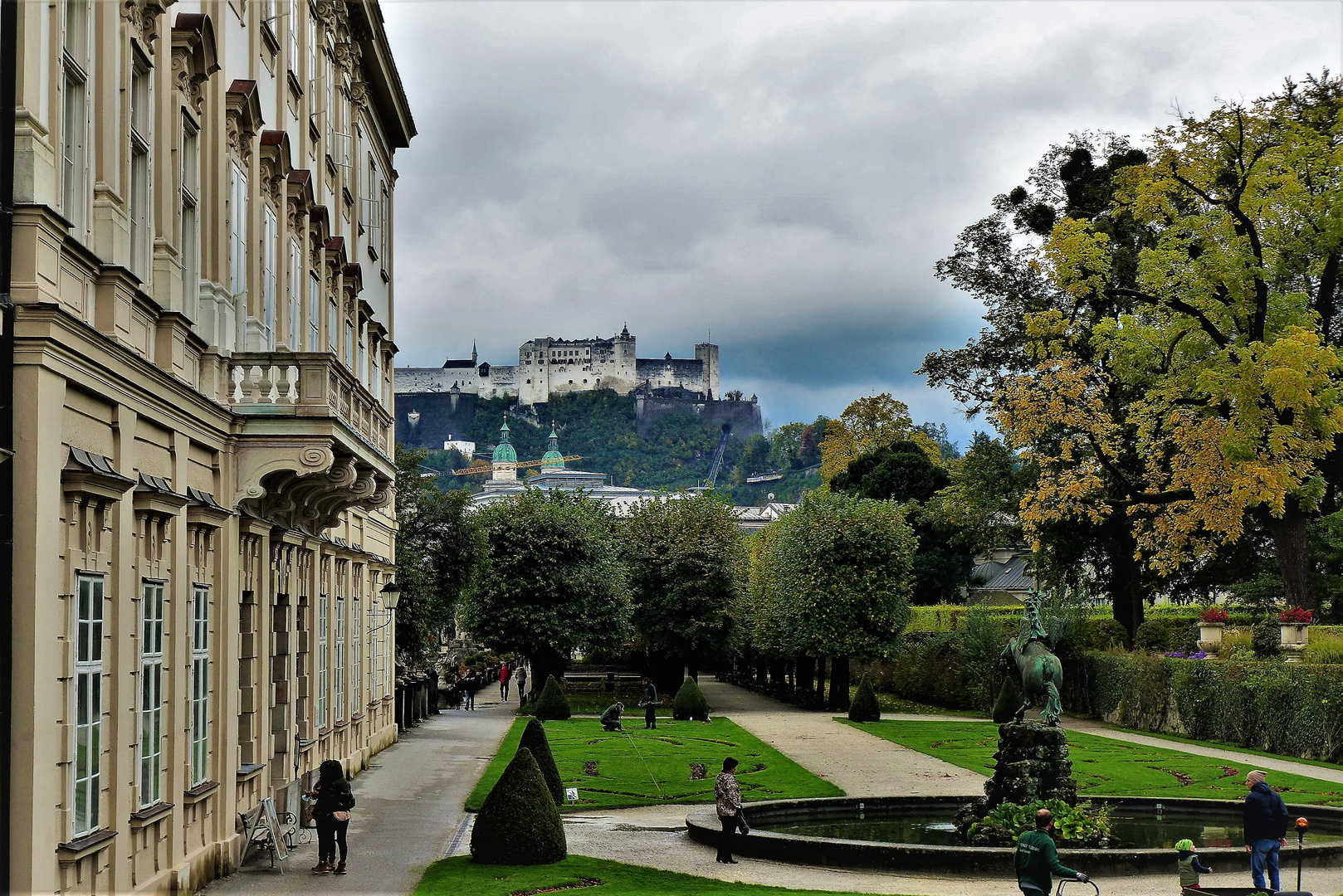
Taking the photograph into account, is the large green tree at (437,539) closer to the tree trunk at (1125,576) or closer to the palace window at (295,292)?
the tree trunk at (1125,576)

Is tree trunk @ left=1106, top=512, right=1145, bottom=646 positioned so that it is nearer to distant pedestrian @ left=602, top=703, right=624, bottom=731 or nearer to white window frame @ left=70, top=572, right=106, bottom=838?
distant pedestrian @ left=602, top=703, right=624, bottom=731

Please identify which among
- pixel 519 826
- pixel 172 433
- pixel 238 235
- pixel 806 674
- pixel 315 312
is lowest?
pixel 519 826

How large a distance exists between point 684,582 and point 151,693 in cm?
4302

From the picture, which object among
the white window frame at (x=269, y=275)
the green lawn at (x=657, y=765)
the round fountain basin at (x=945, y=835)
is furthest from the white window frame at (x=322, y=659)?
the round fountain basin at (x=945, y=835)

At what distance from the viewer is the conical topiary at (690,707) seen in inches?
1815

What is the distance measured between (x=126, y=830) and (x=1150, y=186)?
110 feet

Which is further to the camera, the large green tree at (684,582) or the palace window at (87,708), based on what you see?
the large green tree at (684,582)

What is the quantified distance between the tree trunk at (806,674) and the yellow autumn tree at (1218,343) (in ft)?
55.0

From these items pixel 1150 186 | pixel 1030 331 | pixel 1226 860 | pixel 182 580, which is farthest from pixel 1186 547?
pixel 182 580

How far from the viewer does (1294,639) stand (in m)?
34.6

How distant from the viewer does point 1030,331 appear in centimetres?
4094

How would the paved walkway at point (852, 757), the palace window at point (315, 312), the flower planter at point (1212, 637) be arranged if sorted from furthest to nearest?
the flower planter at point (1212, 637) → the paved walkway at point (852, 757) → the palace window at point (315, 312)

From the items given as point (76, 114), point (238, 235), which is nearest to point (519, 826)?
point (238, 235)

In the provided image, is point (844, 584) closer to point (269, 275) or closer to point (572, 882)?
point (269, 275)
